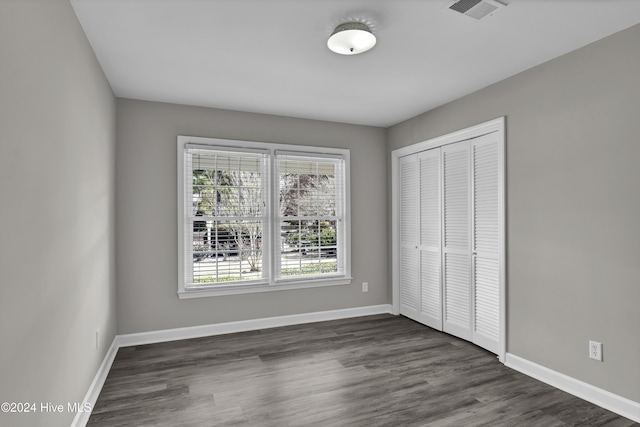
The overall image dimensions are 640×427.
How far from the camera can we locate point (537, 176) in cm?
301

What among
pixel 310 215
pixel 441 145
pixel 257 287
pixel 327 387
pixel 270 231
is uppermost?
pixel 441 145

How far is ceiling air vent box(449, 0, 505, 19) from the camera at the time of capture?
2.11 metres

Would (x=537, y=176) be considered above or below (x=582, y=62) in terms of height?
below

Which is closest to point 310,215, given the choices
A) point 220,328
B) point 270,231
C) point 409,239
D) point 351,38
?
point 270,231

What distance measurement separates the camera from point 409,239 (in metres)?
4.66

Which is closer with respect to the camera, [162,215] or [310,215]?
[162,215]

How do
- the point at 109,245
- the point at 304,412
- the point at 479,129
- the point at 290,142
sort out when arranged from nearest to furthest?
the point at 304,412
the point at 109,245
the point at 479,129
the point at 290,142

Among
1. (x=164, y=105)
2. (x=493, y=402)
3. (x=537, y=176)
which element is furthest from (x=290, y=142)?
(x=493, y=402)

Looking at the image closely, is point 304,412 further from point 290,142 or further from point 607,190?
point 290,142

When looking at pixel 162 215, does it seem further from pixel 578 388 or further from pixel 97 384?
pixel 578 388

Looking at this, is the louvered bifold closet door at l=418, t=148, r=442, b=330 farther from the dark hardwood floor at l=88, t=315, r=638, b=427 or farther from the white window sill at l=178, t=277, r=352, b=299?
the white window sill at l=178, t=277, r=352, b=299

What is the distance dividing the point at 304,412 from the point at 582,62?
3172mm

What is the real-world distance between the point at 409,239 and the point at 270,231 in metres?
1.75

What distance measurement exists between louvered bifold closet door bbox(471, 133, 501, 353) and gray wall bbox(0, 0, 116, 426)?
129 inches
